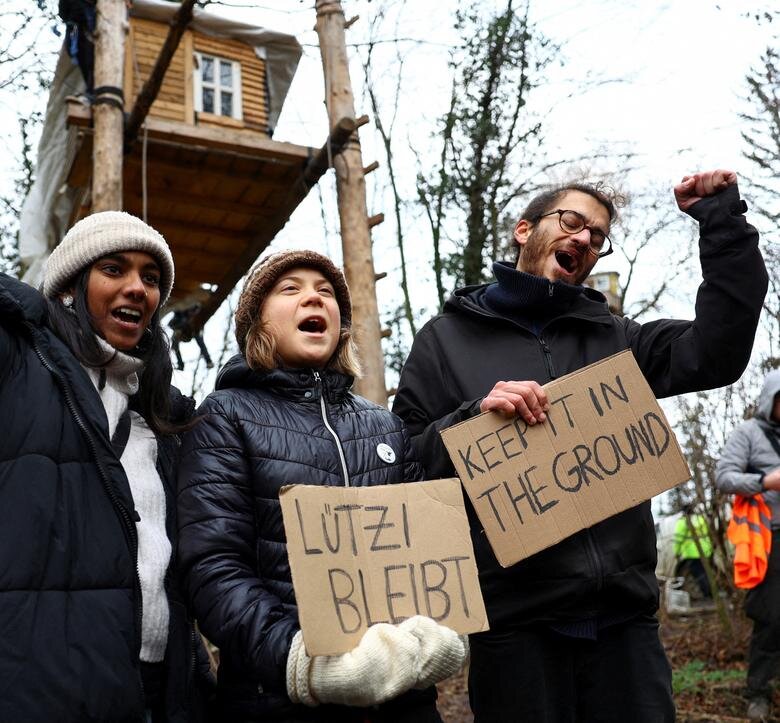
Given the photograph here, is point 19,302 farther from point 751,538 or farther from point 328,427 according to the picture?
point 751,538

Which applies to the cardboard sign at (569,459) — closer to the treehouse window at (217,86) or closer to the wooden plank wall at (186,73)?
the wooden plank wall at (186,73)

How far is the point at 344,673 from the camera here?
179 cm

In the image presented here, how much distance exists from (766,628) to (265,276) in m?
4.17

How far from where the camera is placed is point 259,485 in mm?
2168

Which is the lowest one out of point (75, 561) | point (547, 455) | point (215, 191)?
point (75, 561)

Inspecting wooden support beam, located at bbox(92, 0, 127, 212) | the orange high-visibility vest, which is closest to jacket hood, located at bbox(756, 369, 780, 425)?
the orange high-visibility vest

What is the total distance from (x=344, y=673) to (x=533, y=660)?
73 centimetres

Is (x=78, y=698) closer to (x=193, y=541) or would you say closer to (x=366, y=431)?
(x=193, y=541)

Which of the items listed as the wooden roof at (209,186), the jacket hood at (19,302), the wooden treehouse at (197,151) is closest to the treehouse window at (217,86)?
the wooden treehouse at (197,151)

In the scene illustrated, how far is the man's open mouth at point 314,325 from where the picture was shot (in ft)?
8.18

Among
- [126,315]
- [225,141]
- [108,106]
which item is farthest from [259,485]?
[225,141]

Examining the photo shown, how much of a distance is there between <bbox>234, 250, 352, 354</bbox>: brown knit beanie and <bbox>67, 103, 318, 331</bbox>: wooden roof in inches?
184

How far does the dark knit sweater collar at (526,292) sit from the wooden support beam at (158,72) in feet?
12.7

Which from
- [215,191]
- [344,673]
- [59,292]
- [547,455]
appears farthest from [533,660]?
[215,191]
